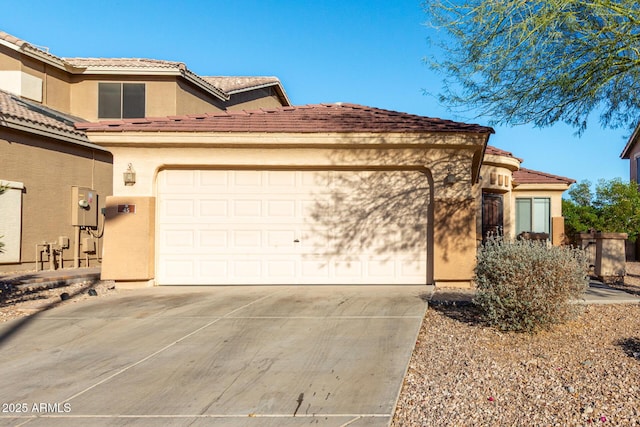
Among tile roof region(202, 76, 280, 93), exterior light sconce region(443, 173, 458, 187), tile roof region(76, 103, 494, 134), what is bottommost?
exterior light sconce region(443, 173, 458, 187)

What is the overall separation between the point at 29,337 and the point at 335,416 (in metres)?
4.66

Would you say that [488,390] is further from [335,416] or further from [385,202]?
[385,202]

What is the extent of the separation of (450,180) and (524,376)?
5917 mm

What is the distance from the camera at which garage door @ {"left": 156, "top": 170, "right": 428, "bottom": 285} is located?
11086 millimetres

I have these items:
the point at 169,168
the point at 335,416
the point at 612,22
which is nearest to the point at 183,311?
the point at 169,168

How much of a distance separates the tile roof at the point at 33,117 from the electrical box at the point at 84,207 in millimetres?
1611

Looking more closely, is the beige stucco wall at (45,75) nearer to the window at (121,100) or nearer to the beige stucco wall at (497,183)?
the window at (121,100)

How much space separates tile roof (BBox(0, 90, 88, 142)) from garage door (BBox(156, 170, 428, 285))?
15.4 feet

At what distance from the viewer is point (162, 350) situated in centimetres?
625

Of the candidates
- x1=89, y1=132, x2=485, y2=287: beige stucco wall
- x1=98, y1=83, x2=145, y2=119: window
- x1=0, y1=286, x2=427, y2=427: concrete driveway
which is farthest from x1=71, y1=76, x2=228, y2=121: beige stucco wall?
x1=0, y1=286, x2=427, y2=427: concrete driveway

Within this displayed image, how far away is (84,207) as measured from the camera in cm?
1694

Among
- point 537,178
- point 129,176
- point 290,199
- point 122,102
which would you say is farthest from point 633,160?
point 129,176

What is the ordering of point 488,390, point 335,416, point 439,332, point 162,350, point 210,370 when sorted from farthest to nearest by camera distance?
point 439,332 → point 162,350 → point 210,370 → point 488,390 → point 335,416

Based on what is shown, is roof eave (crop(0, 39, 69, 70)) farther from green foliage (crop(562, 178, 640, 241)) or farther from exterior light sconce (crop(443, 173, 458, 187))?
green foliage (crop(562, 178, 640, 241))
